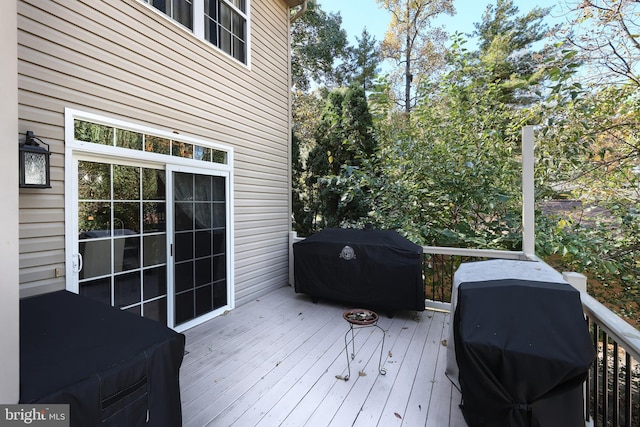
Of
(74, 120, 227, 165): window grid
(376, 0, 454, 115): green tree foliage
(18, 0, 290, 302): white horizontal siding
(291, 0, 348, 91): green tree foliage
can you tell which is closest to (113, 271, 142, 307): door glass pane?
(18, 0, 290, 302): white horizontal siding

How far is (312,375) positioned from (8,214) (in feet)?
8.03

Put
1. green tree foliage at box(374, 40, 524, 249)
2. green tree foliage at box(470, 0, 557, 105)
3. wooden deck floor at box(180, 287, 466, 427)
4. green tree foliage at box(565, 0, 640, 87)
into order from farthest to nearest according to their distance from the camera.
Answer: green tree foliage at box(470, 0, 557, 105)
green tree foliage at box(374, 40, 524, 249)
green tree foliage at box(565, 0, 640, 87)
wooden deck floor at box(180, 287, 466, 427)

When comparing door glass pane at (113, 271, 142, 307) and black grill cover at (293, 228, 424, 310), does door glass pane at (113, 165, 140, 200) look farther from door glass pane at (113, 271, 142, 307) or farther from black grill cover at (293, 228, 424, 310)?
black grill cover at (293, 228, 424, 310)

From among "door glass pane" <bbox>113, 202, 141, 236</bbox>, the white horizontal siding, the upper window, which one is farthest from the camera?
the upper window

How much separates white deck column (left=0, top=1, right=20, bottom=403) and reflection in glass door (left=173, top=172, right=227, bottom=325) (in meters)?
2.52

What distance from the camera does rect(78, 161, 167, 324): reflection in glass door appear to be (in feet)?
9.00

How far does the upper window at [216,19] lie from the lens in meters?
3.55

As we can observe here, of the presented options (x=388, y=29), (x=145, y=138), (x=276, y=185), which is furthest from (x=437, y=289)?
(x=388, y=29)

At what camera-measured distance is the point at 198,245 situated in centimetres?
386

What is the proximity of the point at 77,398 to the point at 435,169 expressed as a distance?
539 cm

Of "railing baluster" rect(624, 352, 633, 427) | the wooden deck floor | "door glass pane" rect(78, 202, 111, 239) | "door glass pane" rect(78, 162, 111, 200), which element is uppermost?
"door glass pane" rect(78, 162, 111, 200)

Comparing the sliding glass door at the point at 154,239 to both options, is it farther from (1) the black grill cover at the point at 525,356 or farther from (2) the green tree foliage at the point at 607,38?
(2) the green tree foliage at the point at 607,38

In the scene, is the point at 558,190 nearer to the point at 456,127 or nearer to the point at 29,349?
the point at 456,127

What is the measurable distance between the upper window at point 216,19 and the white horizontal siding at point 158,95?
0.17m
